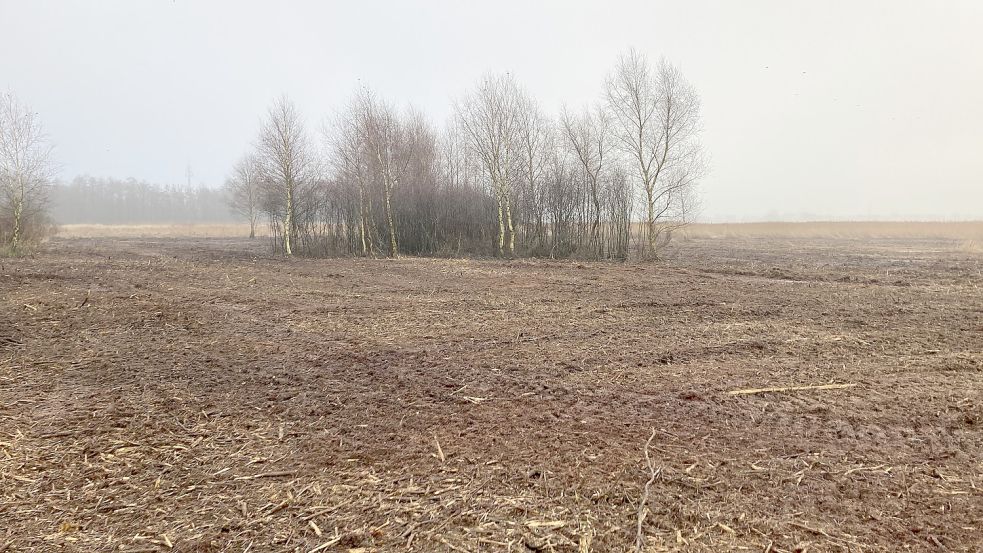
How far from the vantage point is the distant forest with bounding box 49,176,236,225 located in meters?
88.1

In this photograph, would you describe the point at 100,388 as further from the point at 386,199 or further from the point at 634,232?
the point at 634,232

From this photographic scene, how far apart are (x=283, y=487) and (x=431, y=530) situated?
0.97m

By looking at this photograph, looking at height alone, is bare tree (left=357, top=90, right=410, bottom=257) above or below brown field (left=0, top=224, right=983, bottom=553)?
above

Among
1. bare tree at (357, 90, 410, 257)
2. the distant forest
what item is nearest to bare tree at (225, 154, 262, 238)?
bare tree at (357, 90, 410, 257)

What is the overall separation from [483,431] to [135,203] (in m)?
115

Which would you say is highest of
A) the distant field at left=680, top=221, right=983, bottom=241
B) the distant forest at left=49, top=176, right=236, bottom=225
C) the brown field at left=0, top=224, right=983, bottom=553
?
the distant forest at left=49, top=176, right=236, bottom=225

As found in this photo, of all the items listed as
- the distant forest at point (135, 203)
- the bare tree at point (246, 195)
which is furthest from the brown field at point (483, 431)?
the distant forest at point (135, 203)

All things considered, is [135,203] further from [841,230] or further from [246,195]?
[841,230]

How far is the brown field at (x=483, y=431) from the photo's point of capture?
2283 mm

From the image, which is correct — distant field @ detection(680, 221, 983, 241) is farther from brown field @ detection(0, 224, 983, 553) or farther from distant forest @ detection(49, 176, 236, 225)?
distant forest @ detection(49, 176, 236, 225)

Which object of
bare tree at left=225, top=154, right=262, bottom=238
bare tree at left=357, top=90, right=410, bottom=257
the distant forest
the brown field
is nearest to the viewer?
the brown field

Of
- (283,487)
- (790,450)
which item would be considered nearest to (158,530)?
(283,487)

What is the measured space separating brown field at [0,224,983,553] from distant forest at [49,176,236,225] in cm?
9529

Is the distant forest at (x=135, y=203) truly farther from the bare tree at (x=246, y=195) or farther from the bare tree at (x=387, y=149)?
the bare tree at (x=387, y=149)
